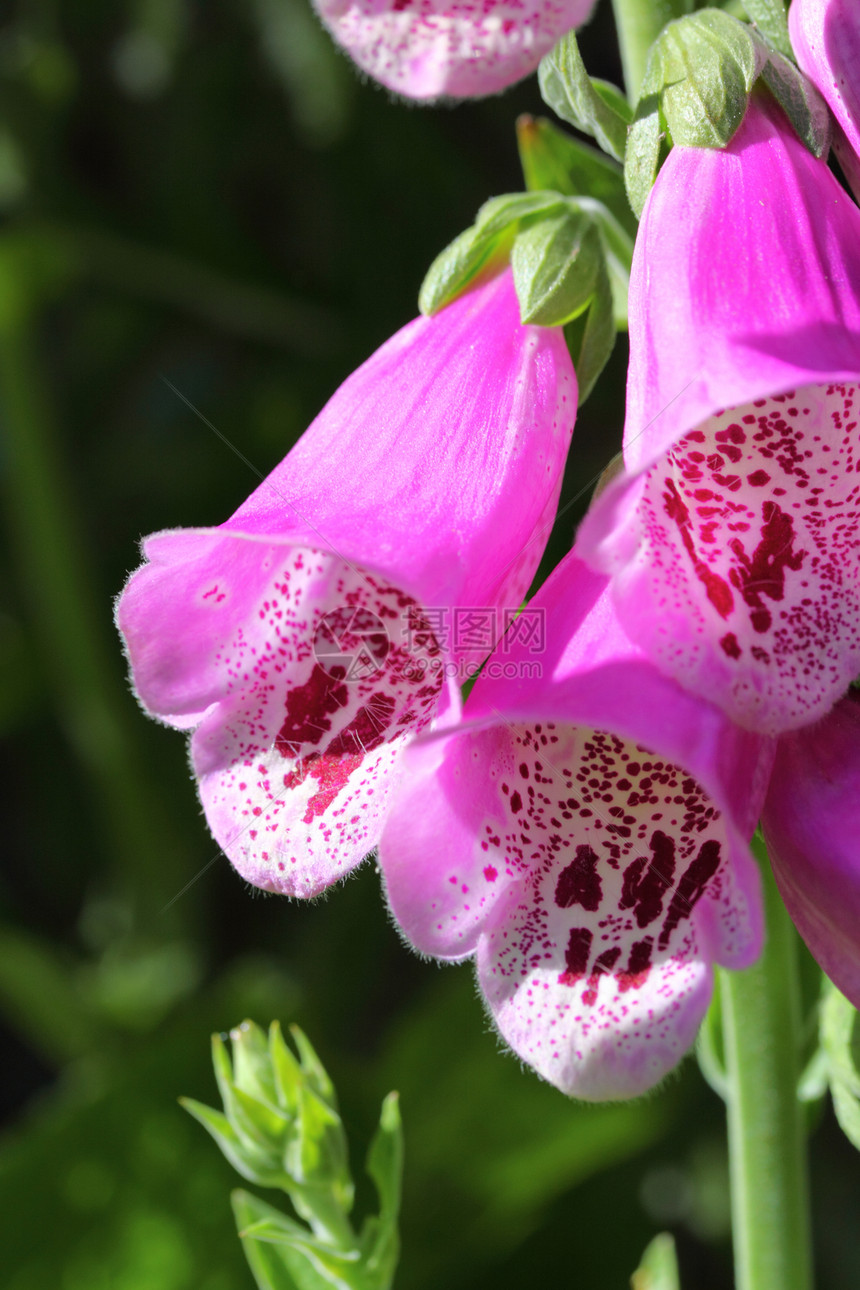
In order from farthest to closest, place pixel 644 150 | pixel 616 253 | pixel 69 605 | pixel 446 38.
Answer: pixel 69 605 → pixel 616 253 → pixel 644 150 → pixel 446 38

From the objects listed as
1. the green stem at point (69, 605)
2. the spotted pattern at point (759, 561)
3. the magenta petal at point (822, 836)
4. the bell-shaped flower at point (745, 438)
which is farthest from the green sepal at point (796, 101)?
the green stem at point (69, 605)

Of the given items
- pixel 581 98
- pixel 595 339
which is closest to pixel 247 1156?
pixel 595 339

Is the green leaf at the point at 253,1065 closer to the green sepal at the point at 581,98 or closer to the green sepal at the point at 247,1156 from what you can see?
the green sepal at the point at 247,1156

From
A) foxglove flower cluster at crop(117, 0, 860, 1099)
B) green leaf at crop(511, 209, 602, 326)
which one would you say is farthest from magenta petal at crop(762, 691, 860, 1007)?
green leaf at crop(511, 209, 602, 326)

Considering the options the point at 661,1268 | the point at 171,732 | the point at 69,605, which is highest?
the point at 69,605

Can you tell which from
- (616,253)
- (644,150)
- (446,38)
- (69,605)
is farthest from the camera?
(69,605)

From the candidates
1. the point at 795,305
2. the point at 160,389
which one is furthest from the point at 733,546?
the point at 160,389

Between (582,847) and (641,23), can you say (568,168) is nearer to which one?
(641,23)
